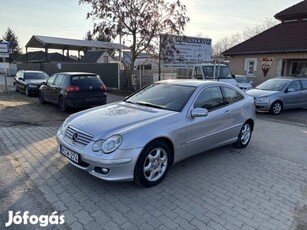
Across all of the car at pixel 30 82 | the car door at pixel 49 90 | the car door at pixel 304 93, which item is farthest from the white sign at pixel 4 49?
the car door at pixel 304 93

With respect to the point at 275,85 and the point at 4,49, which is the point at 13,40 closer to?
the point at 4,49

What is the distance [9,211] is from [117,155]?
1.52m

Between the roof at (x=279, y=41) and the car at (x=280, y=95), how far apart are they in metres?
8.68

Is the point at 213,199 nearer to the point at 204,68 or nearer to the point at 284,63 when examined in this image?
the point at 204,68

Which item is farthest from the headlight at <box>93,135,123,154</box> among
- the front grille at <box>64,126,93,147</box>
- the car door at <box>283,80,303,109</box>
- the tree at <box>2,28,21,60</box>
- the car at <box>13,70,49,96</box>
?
the tree at <box>2,28,21,60</box>

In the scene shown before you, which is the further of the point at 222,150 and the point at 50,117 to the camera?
the point at 50,117

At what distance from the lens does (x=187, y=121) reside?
4391mm

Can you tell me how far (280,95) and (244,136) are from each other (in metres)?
6.03

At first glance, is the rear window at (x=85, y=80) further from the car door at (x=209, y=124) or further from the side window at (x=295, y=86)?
the side window at (x=295, y=86)

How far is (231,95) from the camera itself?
222 inches

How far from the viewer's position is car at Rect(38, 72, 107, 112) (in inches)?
382

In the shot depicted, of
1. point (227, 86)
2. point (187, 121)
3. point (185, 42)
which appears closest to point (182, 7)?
point (185, 42)

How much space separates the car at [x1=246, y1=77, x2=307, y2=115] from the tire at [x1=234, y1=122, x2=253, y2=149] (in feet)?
17.2

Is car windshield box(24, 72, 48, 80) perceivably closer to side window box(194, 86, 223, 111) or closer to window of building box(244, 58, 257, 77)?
side window box(194, 86, 223, 111)
